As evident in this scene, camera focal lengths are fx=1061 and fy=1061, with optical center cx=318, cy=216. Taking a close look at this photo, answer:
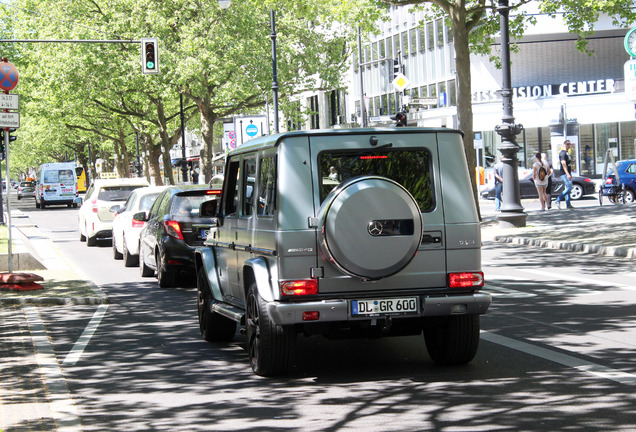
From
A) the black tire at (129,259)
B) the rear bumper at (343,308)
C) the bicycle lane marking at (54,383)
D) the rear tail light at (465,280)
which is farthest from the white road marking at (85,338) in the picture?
the black tire at (129,259)

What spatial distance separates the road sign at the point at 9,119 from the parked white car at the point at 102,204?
Result: 9805mm

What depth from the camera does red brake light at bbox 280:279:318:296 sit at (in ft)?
25.8

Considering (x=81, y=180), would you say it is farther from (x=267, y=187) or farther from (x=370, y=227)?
(x=370, y=227)

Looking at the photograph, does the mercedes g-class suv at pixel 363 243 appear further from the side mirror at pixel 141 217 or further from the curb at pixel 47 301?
the side mirror at pixel 141 217

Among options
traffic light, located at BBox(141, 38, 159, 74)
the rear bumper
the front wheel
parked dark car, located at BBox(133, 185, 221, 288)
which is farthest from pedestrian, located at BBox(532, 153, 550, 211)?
the rear bumper

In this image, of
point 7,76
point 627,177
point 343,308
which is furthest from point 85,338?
point 627,177

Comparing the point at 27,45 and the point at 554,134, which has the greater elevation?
the point at 27,45

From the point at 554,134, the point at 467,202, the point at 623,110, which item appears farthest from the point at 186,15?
the point at 467,202

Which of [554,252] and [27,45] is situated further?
[27,45]

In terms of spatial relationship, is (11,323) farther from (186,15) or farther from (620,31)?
(620,31)

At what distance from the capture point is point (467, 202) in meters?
8.24

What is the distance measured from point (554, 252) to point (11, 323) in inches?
434

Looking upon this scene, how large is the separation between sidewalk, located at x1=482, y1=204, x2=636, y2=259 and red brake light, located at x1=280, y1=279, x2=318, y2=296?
11.3 metres

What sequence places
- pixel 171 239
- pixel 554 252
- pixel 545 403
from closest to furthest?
pixel 545 403 < pixel 171 239 < pixel 554 252
